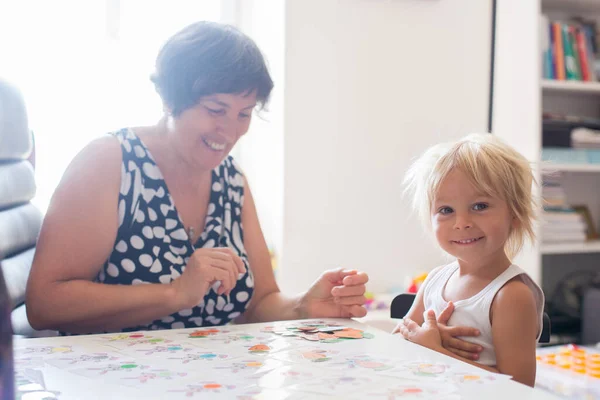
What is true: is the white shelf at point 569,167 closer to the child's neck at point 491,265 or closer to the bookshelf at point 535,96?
the bookshelf at point 535,96

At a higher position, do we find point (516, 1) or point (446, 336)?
point (516, 1)

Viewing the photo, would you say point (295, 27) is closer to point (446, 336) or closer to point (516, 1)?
point (516, 1)

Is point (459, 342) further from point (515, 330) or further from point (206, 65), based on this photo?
point (206, 65)

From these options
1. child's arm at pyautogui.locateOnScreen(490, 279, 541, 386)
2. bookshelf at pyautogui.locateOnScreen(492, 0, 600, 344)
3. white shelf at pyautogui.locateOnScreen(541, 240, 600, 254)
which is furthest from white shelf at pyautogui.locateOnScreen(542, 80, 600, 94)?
child's arm at pyautogui.locateOnScreen(490, 279, 541, 386)

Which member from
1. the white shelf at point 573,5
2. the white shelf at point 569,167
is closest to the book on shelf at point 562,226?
the white shelf at point 569,167

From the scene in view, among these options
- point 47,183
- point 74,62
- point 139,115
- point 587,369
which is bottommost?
point 587,369

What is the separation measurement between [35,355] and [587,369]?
156cm

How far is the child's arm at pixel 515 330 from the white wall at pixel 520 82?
168cm

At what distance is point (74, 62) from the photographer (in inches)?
118

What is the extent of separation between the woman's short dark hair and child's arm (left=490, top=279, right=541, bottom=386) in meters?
0.69

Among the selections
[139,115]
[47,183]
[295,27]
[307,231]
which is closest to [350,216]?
[307,231]

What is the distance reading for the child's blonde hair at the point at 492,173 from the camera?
1.16m

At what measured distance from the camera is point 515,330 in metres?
1.06

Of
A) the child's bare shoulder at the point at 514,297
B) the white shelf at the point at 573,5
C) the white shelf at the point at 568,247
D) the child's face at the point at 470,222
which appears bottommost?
the white shelf at the point at 568,247
